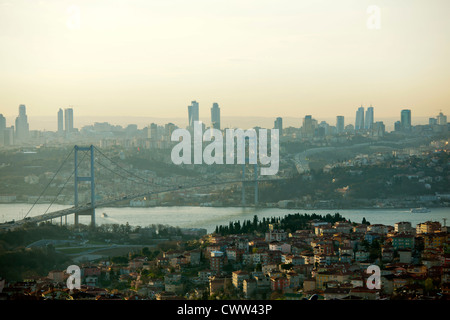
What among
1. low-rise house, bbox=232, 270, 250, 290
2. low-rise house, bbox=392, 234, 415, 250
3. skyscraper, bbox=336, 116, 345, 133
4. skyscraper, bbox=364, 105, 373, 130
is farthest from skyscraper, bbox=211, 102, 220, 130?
low-rise house, bbox=232, 270, 250, 290

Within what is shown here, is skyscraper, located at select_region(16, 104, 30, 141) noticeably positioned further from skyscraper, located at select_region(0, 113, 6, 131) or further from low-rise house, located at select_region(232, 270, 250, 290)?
low-rise house, located at select_region(232, 270, 250, 290)

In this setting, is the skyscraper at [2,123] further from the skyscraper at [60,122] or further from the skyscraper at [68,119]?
the skyscraper at [68,119]

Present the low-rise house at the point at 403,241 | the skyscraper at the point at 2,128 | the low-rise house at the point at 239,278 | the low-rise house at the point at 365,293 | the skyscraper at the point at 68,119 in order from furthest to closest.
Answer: the skyscraper at the point at 2,128 < the skyscraper at the point at 68,119 < the low-rise house at the point at 403,241 < the low-rise house at the point at 239,278 < the low-rise house at the point at 365,293

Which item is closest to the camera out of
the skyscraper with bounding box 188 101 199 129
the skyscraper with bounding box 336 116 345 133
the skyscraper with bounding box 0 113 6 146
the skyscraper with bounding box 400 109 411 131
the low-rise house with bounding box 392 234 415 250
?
the low-rise house with bounding box 392 234 415 250

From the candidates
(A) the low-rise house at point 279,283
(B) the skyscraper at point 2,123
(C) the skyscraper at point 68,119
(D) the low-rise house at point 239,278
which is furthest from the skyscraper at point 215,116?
(A) the low-rise house at point 279,283

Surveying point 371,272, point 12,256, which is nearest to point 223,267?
Result: point 371,272
